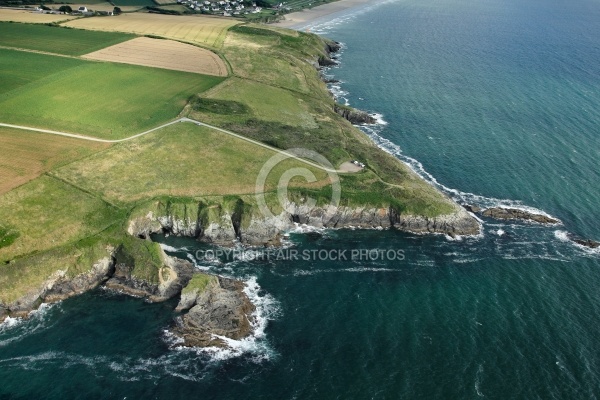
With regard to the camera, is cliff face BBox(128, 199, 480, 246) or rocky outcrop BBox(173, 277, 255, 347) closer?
rocky outcrop BBox(173, 277, 255, 347)

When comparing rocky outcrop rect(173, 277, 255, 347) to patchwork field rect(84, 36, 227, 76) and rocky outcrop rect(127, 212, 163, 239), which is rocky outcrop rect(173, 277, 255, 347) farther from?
patchwork field rect(84, 36, 227, 76)

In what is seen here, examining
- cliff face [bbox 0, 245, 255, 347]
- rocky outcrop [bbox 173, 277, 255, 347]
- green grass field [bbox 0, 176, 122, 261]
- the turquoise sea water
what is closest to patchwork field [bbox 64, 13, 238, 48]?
green grass field [bbox 0, 176, 122, 261]

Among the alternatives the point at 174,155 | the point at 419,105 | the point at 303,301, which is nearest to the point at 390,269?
the point at 303,301

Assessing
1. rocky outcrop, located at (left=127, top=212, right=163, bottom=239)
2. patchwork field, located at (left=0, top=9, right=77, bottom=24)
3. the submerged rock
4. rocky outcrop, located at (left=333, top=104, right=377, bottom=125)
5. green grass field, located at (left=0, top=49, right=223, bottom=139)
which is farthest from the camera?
patchwork field, located at (left=0, top=9, right=77, bottom=24)

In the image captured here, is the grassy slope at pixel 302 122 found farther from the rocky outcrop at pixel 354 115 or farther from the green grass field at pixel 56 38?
the green grass field at pixel 56 38

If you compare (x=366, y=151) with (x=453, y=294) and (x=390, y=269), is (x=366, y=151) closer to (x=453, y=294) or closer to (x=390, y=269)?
(x=390, y=269)

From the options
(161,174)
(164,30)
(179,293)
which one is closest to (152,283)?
(179,293)

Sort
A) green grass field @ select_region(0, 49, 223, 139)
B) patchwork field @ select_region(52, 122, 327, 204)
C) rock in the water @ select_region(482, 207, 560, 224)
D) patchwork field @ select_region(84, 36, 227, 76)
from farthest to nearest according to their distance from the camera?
patchwork field @ select_region(84, 36, 227, 76)
green grass field @ select_region(0, 49, 223, 139)
rock in the water @ select_region(482, 207, 560, 224)
patchwork field @ select_region(52, 122, 327, 204)
